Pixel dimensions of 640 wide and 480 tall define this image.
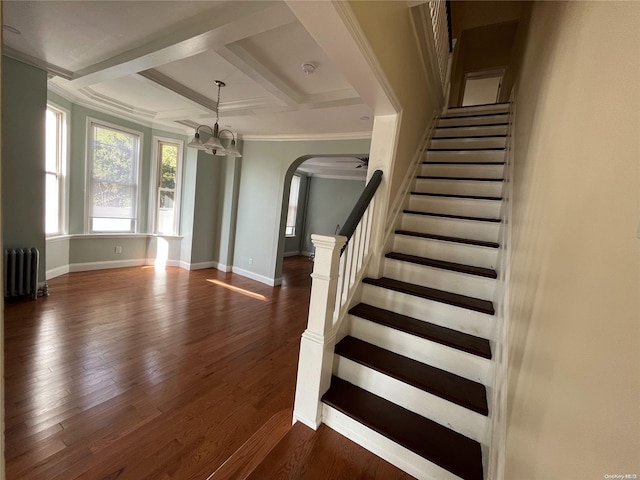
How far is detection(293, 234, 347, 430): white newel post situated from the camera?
5.12ft

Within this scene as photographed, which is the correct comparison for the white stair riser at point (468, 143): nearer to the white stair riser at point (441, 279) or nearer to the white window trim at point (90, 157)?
the white stair riser at point (441, 279)

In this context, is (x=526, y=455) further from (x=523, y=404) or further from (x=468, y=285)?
(x=468, y=285)

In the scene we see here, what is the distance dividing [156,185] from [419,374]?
5406 millimetres

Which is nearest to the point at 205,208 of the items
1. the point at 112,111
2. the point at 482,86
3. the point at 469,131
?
the point at 112,111

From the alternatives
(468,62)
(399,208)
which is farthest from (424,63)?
(468,62)

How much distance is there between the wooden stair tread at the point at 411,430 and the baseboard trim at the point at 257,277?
11.4 feet

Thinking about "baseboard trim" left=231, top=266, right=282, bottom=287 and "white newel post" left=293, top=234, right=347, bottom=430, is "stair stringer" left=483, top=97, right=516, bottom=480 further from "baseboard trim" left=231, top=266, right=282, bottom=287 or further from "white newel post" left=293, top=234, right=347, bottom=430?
"baseboard trim" left=231, top=266, right=282, bottom=287

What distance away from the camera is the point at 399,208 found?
254cm

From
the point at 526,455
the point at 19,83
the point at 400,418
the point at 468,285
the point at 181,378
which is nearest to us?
the point at 526,455

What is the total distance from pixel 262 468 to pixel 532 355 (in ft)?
4.39

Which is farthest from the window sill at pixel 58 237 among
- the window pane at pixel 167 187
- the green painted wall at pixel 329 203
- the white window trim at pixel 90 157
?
the green painted wall at pixel 329 203

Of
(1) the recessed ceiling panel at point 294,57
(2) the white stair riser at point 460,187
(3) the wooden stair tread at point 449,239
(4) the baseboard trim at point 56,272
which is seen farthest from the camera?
(4) the baseboard trim at point 56,272

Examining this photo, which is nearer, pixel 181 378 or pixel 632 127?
pixel 632 127

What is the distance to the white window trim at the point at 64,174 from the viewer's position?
393 centimetres
